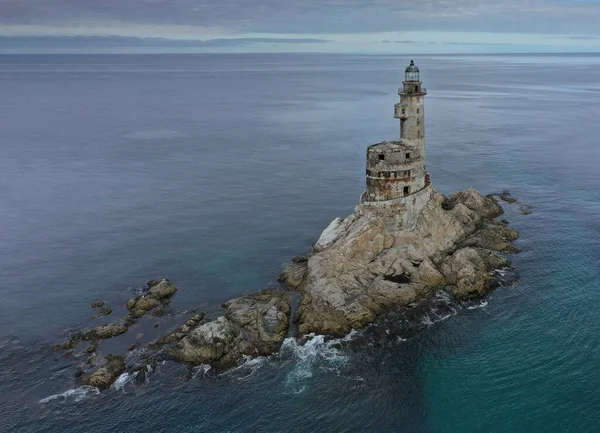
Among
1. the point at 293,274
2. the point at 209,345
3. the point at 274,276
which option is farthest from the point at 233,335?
the point at 274,276

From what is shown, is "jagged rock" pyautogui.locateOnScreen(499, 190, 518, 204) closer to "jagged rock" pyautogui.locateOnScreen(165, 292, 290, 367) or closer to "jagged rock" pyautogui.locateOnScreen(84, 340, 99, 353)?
"jagged rock" pyautogui.locateOnScreen(165, 292, 290, 367)

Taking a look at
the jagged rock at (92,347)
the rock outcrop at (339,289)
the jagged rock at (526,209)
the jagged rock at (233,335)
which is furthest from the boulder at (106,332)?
the jagged rock at (526,209)

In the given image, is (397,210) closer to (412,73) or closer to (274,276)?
(274,276)

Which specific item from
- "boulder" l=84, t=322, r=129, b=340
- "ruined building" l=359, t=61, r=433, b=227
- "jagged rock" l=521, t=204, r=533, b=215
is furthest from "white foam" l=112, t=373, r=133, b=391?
"jagged rock" l=521, t=204, r=533, b=215

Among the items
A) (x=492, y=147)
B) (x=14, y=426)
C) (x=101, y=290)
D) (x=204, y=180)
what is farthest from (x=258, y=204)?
(x=492, y=147)

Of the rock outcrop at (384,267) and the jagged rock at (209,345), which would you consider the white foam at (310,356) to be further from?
the jagged rock at (209,345)
